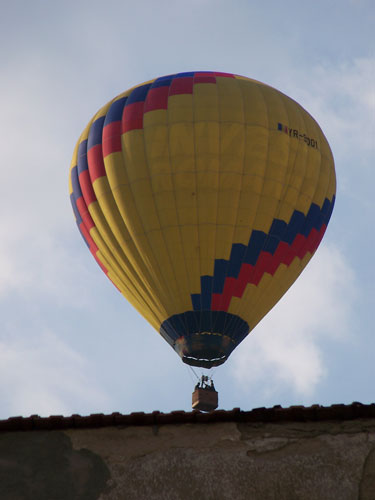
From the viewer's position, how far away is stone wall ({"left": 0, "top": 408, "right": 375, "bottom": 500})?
36.9ft

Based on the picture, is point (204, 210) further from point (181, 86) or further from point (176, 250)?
point (181, 86)

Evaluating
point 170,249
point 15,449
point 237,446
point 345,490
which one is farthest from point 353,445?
point 170,249

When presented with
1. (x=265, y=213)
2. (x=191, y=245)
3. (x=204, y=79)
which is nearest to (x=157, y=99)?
(x=204, y=79)

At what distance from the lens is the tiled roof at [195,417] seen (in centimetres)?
1152

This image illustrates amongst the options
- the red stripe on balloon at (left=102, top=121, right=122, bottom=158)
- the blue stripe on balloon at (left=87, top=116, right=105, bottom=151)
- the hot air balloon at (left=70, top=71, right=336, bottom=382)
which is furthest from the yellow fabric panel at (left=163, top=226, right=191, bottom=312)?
the blue stripe on balloon at (left=87, top=116, right=105, bottom=151)

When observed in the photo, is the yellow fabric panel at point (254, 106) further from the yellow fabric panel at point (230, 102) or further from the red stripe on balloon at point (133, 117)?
the red stripe on balloon at point (133, 117)

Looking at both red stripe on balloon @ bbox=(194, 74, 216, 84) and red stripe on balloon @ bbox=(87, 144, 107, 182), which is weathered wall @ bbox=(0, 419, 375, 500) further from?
red stripe on balloon @ bbox=(194, 74, 216, 84)

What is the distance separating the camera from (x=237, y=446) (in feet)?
38.2

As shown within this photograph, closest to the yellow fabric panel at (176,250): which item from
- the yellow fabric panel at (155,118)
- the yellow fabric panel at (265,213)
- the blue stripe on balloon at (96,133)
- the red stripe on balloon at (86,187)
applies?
the yellow fabric panel at (265,213)

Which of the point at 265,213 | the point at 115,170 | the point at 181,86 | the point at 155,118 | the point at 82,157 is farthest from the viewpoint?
the point at 82,157

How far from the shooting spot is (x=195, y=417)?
1181 centimetres

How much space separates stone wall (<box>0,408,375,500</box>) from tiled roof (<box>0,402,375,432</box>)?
2.6 inches

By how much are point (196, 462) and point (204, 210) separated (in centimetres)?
1569

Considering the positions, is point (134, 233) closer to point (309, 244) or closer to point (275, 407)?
point (309, 244)
